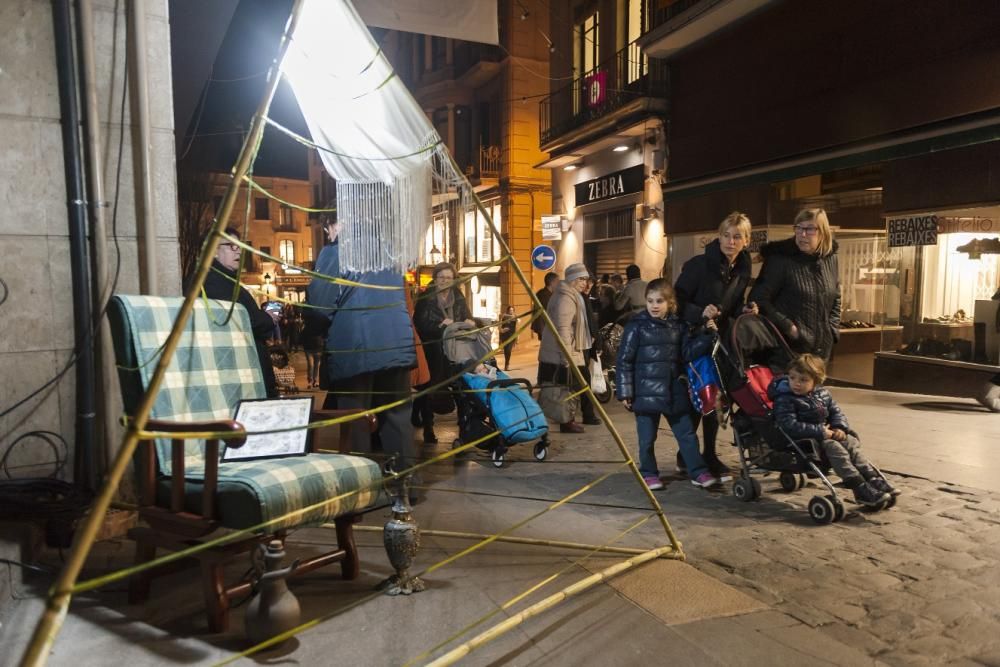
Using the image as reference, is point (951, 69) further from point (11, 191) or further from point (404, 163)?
point (11, 191)

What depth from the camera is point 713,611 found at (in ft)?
10.2

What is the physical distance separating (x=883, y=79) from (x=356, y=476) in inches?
371

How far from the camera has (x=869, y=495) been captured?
4430 millimetres

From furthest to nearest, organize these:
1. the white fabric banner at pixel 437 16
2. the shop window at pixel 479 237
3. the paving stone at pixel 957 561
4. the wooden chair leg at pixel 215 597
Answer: the shop window at pixel 479 237 < the white fabric banner at pixel 437 16 < the paving stone at pixel 957 561 < the wooden chair leg at pixel 215 597

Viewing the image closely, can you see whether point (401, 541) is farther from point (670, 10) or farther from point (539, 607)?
point (670, 10)

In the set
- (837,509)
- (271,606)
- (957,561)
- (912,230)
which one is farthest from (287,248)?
(957,561)

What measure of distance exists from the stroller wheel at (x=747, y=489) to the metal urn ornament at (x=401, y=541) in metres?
2.52

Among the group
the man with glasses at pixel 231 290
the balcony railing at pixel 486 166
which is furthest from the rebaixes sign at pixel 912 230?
the balcony railing at pixel 486 166

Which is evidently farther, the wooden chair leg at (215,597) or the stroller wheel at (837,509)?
the stroller wheel at (837,509)

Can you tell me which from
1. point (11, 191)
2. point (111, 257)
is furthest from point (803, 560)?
point (11, 191)

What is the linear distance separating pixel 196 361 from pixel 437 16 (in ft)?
13.5

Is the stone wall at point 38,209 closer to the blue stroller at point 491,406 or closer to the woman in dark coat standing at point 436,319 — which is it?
the blue stroller at point 491,406

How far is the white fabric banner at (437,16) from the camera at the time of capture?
5.98 m

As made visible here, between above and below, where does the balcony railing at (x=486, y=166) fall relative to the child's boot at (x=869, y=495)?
above
